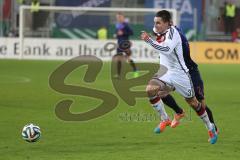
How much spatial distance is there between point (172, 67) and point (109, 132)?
5.64 ft

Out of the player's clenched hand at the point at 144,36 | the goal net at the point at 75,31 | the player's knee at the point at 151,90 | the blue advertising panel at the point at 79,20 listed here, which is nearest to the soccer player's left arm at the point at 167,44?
the player's clenched hand at the point at 144,36

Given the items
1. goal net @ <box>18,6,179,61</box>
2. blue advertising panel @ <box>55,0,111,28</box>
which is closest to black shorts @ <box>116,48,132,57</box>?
goal net @ <box>18,6,179,61</box>

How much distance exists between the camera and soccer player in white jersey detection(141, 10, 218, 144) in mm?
11656

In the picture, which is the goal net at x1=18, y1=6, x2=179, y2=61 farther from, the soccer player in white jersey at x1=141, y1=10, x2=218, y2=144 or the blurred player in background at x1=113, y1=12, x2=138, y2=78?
the soccer player in white jersey at x1=141, y1=10, x2=218, y2=144

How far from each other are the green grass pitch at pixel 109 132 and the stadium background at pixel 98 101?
0.01 m

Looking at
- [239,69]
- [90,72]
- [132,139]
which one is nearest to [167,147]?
[132,139]

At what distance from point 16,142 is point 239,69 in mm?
22046

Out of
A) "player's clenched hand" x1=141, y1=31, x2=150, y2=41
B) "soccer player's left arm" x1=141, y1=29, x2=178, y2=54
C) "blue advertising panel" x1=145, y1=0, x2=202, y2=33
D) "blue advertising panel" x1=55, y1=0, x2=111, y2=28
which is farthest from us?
"blue advertising panel" x1=145, y1=0, x2=202, y2=33

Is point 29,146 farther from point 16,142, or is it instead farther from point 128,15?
point 128,15

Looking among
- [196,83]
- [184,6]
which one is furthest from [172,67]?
[184,6]

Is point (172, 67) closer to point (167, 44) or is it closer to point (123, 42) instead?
point (167, 44)

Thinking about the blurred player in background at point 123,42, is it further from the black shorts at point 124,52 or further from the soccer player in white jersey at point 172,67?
the soccer player in white jersey at point 172,67

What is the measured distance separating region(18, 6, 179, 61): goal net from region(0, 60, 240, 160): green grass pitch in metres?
12.4

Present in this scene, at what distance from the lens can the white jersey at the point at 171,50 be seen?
38.1ft
